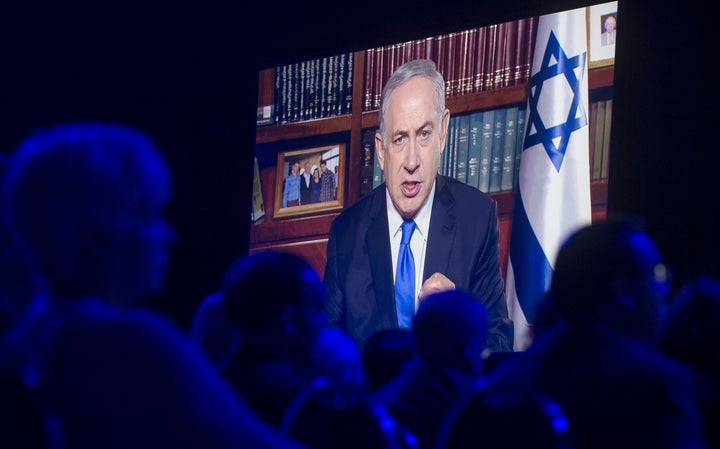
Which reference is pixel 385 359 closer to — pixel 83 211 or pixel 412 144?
pixel 412 144

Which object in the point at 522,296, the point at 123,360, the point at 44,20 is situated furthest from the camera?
the point at 44,20

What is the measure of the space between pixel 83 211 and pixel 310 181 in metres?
4.10

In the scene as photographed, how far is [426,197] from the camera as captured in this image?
182 inches

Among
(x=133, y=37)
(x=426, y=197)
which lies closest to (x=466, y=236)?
(x=426, y=197)

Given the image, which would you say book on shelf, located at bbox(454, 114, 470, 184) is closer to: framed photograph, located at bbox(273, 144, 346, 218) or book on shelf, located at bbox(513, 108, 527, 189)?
book on shelf, located at bbox(513, 108, 527, 189)

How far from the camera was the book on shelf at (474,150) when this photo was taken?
14.7ft

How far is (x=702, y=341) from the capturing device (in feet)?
5.06

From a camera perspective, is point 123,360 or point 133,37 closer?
point 123,360

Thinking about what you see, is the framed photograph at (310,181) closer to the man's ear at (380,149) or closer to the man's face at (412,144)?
the man's ear at (380,149)

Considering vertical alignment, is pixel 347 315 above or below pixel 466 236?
below

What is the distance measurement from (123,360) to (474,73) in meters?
3.85

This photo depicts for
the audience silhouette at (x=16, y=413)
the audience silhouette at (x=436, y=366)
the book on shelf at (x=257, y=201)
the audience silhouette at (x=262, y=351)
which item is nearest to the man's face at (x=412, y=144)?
the book on shelf at (x=257, y=201)

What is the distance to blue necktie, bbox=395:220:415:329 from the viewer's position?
4539mm

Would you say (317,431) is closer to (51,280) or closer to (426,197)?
(51,280)
